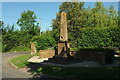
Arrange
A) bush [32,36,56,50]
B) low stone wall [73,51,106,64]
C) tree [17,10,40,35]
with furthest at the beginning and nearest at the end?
tree [17,10,40,35]
bush [32,36,56,50]
low stone wall [73,51,106,64]

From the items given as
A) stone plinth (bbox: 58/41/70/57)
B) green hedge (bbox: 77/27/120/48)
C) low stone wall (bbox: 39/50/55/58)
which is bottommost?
low stone wall (bbox: 39/50/55/58)

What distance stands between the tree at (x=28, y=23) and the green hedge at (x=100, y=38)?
69.9 ft

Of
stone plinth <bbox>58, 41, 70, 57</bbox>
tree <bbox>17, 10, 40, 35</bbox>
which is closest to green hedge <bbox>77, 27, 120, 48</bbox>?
stone plinth <bbox>58, 41, 70, 57</bbox>

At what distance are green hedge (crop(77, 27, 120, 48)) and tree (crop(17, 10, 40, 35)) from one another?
2129cm

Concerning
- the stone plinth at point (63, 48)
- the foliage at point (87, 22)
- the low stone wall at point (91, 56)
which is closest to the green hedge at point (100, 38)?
the foliage at point (87, 22)

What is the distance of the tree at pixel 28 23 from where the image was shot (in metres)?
48.9

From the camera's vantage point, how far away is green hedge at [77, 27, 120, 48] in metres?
26.4

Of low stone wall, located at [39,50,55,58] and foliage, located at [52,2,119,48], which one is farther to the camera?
foliage, located at [52,2,119,48]

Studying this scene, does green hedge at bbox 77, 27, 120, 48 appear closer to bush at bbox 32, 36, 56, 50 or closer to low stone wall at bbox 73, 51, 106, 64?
bush at bbox 32, 36, 56, 50

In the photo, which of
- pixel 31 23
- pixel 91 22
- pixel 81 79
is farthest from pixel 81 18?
pixel 81 79

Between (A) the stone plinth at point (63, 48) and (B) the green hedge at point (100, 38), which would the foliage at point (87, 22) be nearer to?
(B) the green hedge at point (100, 38)

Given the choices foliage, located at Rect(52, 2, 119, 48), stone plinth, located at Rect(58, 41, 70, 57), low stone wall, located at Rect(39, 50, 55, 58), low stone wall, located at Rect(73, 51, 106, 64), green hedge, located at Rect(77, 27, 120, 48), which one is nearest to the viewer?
low stone wall, located at Rect(73, 51, 106, 64)

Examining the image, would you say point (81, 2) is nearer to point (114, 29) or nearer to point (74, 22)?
point (74, 22)

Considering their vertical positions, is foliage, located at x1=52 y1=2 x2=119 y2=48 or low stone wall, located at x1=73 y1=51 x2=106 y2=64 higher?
foliage, located at x1=52 y1=2 x2=119 y2=48
